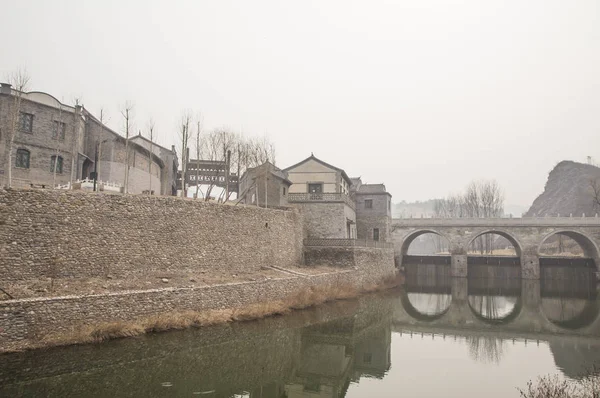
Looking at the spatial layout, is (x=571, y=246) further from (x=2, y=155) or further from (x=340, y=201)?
(x=2, y=155)

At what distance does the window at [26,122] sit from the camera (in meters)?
23.5

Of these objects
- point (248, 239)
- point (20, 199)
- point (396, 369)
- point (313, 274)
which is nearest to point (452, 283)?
point (313, 274)

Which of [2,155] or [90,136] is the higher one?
[90,136]

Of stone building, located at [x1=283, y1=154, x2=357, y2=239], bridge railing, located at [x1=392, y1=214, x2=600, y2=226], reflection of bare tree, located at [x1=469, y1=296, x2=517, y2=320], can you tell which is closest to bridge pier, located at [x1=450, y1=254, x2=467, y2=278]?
bridge railing, located at [x1=392, y1=214, x2=600, y2=226]

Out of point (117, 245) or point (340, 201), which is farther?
point (340, 201)

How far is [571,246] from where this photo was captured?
62344 millimetres

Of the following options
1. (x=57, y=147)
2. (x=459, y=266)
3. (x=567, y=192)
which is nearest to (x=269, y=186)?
(x=57, y=147)

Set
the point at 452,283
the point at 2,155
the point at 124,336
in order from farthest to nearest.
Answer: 1. the point at 452,283
2. the point at 2,155
3. the point at 124,336

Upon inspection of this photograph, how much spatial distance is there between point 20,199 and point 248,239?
1242 centimetres

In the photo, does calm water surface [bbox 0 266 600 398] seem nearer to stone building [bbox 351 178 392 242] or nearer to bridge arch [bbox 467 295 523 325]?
bridge arch [bbox 467 295 523 325]

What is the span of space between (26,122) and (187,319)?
17.7m

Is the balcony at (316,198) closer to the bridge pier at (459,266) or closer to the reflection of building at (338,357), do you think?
the reflection of building at (338,357)

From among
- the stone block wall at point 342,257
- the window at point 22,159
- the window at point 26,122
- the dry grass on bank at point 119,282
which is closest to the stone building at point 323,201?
the stone block wall at point 342,257

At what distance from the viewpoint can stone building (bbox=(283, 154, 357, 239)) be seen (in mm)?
33812
